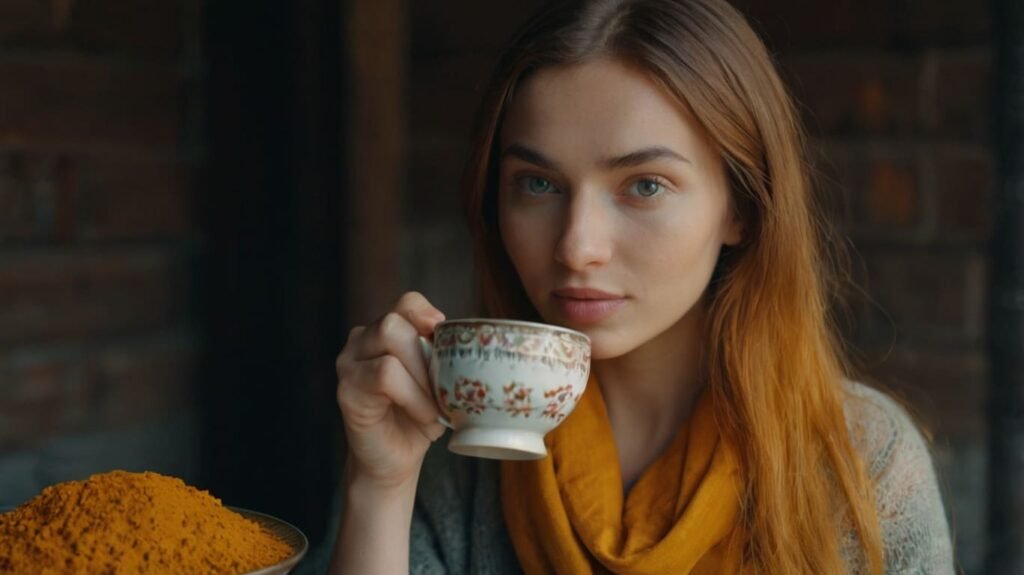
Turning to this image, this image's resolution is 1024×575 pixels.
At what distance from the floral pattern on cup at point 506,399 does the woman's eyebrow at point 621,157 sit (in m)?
0.36

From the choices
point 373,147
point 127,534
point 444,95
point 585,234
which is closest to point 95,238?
point 373,147

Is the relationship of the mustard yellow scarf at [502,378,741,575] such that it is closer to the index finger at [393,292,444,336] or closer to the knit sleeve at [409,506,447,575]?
the knit sleeve at [409,506,447,575]

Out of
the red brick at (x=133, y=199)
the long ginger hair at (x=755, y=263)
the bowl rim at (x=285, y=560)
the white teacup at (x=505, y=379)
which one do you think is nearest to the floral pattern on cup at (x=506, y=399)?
the white teacup at (x=505, y=379)

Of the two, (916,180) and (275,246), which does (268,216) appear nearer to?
(275,246)

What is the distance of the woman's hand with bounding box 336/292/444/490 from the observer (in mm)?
1412

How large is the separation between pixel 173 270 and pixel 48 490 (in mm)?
1437

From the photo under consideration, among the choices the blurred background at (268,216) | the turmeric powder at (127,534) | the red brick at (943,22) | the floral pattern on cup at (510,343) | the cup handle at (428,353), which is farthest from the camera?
the red brick at (943,22)

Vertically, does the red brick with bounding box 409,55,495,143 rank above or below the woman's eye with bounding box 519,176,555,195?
above

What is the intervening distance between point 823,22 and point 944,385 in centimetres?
84

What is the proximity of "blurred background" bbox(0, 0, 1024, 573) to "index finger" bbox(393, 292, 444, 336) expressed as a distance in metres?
1.07

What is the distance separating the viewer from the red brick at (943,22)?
2.68m

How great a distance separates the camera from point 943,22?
2.71 m

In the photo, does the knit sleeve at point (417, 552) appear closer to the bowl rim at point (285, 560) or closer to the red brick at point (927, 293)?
the bowl rim at point (285, 560)

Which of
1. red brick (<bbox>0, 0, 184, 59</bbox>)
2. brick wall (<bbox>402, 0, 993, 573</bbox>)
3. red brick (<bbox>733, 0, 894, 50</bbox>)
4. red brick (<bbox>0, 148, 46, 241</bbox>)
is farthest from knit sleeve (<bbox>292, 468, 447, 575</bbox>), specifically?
red brick (<bbox>733, 0, 894, 50</bbox>)
